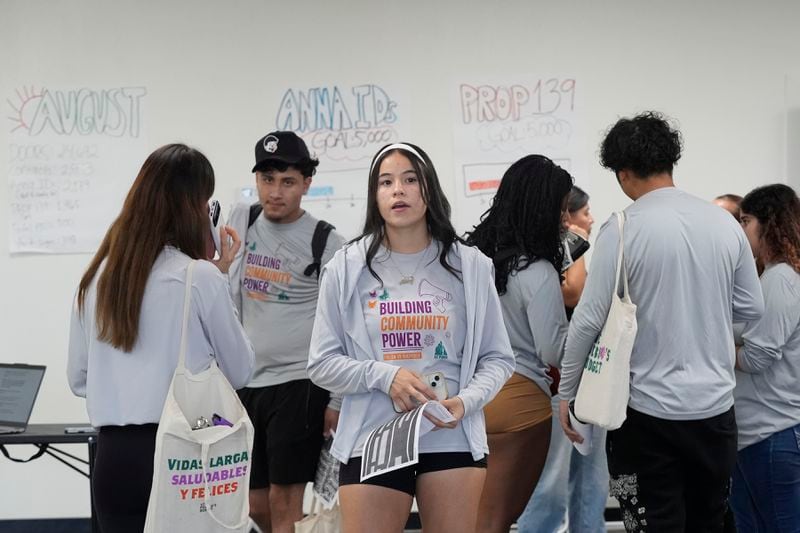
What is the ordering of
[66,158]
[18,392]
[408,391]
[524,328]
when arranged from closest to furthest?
[408,391] < [524,328] < [18,392] < [66,158]

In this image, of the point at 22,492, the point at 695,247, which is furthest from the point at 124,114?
the point at 695,247

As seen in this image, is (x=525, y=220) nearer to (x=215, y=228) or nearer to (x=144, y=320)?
(x=215, y=228)

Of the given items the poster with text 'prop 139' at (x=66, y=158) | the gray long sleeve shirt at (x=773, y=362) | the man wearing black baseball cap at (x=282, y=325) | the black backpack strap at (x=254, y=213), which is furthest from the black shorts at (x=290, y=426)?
the poster with text 'prop 139' at (x=66, y=158)

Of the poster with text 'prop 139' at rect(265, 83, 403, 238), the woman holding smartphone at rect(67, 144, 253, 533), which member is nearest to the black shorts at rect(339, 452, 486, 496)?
the woman holding smartphone at rect(67, 144, 253, 533)

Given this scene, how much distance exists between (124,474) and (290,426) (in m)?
0.99

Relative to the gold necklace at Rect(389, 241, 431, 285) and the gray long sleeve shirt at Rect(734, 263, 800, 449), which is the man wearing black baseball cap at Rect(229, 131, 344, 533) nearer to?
the gold necklace at Rect(389, 241, 431, 285)

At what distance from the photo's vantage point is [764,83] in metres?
4.60

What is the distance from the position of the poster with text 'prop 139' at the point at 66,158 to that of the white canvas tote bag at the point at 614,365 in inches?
108

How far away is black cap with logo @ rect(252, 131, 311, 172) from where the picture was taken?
3.12 metres

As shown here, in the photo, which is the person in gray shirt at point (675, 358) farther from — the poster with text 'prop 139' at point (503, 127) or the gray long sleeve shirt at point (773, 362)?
the poster with text 'prop 139' at point (503, 127)

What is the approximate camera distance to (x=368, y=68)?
4.48 metres

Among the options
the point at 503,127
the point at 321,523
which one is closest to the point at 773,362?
the point at 321,523

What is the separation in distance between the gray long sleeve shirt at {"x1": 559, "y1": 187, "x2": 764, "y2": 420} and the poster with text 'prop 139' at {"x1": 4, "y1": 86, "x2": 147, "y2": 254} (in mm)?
2754

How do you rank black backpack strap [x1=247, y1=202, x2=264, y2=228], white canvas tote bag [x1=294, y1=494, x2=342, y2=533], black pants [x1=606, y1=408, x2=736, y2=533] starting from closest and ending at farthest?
black pants [x1=606, y1=408, x2=736, y2=533]
white canvas tote bag [x1=294, y1=494, x2=342, y2=533]
black backpack strap [x1=247, y1=202, x2=264, y2=228]
